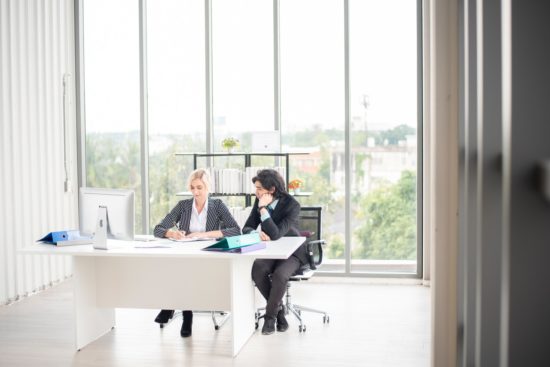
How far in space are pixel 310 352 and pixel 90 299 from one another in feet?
5.91

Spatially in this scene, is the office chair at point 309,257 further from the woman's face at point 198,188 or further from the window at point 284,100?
the window at point 284,100

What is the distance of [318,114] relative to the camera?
7938mm

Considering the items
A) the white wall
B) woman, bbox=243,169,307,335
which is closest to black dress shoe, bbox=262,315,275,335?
woman, bbox=243,169,307,335

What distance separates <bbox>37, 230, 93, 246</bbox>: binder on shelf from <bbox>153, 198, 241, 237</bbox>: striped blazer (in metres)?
0.63

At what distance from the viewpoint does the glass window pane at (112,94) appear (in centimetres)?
836

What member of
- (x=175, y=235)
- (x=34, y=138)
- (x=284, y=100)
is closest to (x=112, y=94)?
(x=34, y=138)

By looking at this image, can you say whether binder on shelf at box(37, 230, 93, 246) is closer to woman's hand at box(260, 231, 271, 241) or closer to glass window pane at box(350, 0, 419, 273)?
woman's hand at box(260, 231, 271, 241)

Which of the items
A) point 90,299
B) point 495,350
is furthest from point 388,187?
point 495,350

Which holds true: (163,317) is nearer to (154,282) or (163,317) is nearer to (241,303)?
(154,282)

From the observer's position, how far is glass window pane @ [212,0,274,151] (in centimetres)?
804

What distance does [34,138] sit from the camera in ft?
24.3

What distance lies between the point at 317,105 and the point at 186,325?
131 inches

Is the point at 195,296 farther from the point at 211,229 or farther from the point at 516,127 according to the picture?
the point at 516,127

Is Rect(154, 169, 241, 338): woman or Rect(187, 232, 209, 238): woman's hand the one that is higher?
Rect(154, 169, 241, 338): woman
